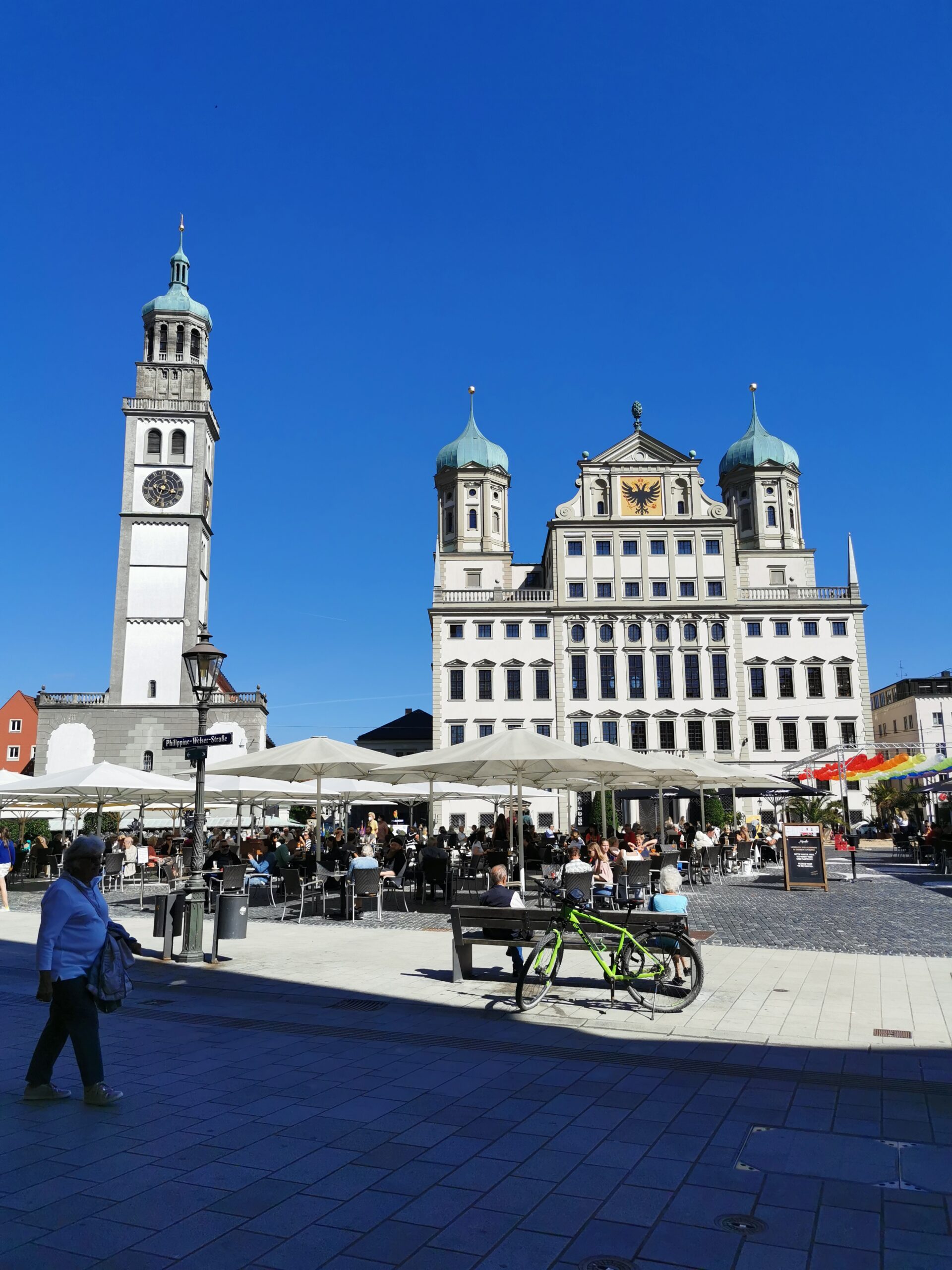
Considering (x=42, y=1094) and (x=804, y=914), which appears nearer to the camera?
(x=42, y=1094)

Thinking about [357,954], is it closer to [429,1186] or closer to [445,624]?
[429,1186]

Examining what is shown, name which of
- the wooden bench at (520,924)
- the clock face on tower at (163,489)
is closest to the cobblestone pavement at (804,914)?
the wooden bench at (520,924)

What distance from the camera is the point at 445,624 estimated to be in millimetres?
60281

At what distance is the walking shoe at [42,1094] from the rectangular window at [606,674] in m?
53.9

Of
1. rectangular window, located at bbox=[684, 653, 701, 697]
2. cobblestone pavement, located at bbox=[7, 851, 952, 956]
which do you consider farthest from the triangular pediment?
cobblestone pavement, located at bbox=[7, 851, 952, 956]

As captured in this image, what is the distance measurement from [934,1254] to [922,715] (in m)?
85.4

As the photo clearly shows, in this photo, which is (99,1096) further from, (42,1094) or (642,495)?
(642,495)

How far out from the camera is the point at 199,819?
475 inches

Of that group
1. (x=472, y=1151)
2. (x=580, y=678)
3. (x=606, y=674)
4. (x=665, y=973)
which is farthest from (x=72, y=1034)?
(x=606, y=674)

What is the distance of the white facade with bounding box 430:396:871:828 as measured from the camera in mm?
58406

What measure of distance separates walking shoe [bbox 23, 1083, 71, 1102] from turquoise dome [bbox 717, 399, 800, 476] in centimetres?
7260

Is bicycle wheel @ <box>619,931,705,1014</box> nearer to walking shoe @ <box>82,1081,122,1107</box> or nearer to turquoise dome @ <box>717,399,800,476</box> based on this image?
walking shoe @ <box>82,1081,122,1107</box>

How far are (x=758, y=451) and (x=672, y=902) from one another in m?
68.2

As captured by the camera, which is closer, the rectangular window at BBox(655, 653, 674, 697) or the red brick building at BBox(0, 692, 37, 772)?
the rectangular window at BBox(655, 653, 674, 697)
